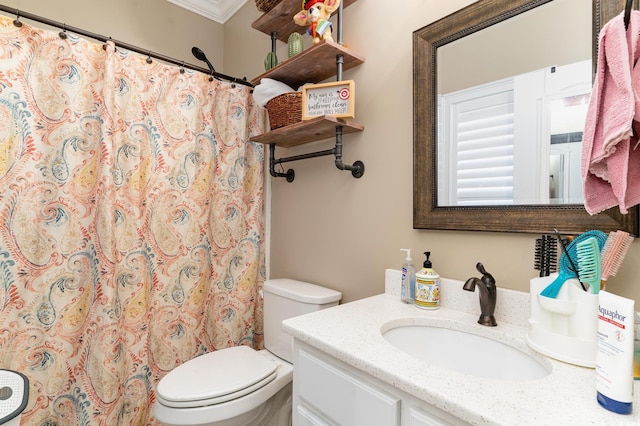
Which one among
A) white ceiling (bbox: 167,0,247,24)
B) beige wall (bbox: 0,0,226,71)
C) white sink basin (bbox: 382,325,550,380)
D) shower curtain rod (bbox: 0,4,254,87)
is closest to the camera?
white sink basin (bbox: 382,325,550,380)

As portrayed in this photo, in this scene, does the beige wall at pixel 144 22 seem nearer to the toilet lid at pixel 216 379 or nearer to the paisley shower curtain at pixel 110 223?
the paisley shower curtain at pixel 110 223

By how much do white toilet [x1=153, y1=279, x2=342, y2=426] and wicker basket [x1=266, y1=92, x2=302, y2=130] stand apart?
780 mm

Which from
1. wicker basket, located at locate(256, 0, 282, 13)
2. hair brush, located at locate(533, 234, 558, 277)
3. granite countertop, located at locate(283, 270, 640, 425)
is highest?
wicker basket, located at locate(256, 0, 282, 13)

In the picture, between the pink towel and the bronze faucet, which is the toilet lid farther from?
the pink towel

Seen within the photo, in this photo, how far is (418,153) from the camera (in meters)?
1.14

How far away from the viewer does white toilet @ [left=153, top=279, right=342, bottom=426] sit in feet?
3.60

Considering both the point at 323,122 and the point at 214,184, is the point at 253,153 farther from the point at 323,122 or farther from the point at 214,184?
the point at 323,122

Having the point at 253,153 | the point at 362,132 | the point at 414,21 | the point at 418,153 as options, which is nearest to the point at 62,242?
the point at 253,153

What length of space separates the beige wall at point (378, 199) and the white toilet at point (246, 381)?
0.18 meters

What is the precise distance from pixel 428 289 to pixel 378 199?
424mm

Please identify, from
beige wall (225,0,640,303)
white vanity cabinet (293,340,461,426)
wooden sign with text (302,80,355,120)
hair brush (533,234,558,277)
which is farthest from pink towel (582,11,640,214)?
wooden sign with text (302,80,355,120)

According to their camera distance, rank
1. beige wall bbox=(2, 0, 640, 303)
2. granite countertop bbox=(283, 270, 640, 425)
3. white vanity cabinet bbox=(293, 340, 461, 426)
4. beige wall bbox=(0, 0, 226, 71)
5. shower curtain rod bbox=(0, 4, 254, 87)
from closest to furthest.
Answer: granite countertop bbox=(283, 270, 640, 425), white vanity cabinet bbox=(293, 340, 461, 426), beige wall bbox=(2, 0, 640, 303), shower curtain rod bbox=(0, 4, 254, 87), beige wall bbox=(0, 0, 226, 71)

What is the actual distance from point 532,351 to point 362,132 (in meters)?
0.97

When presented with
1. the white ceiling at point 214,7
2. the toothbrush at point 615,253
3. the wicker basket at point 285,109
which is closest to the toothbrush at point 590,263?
the toothbrush at point 615,253
